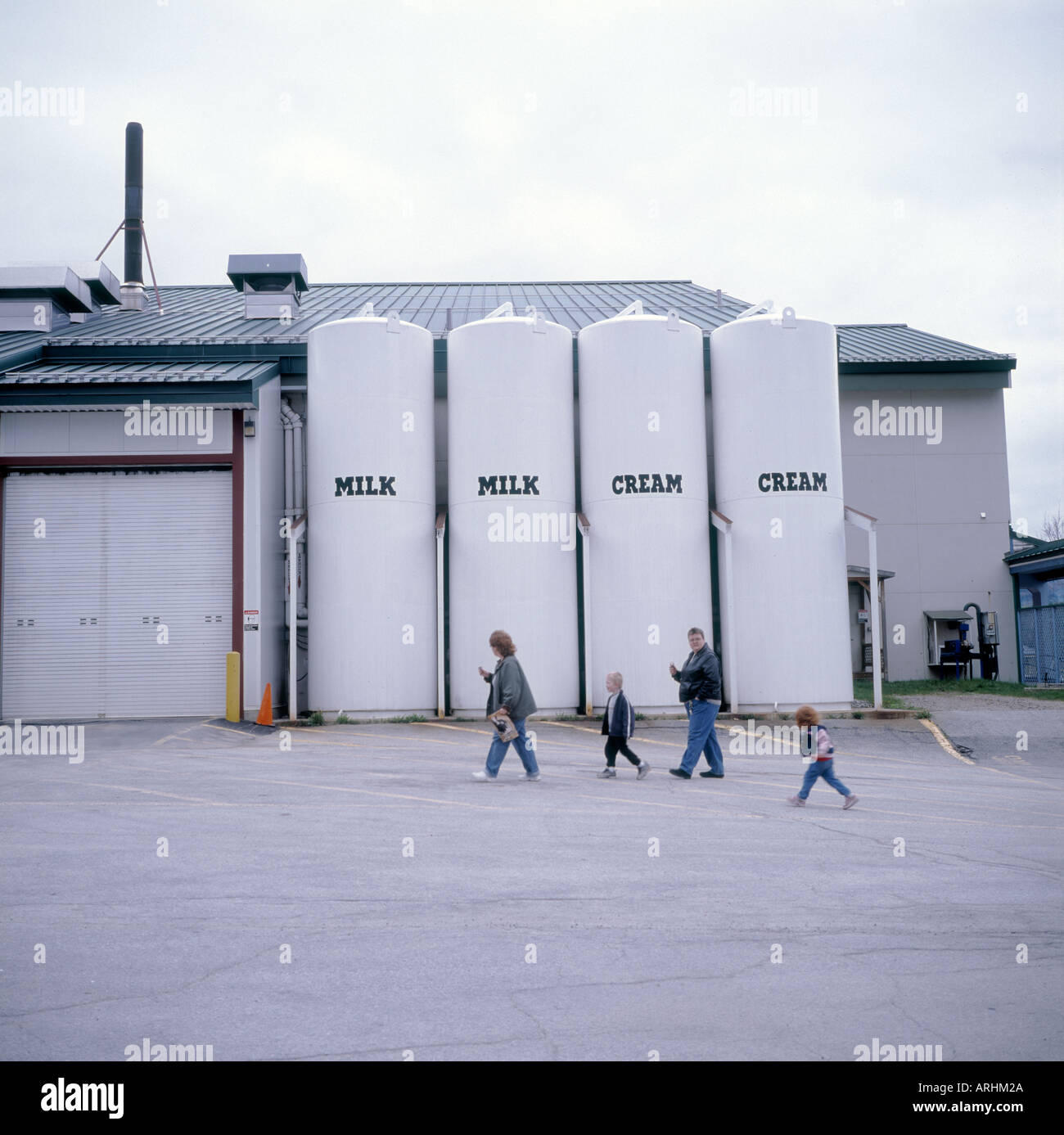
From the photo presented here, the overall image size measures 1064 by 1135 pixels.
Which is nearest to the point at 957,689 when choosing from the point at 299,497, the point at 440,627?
the point at 440,627

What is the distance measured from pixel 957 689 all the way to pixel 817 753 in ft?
57.9

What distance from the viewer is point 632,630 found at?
21344 millimetres

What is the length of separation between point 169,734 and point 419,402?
8219mm

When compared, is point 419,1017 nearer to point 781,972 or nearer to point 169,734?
point 781,972

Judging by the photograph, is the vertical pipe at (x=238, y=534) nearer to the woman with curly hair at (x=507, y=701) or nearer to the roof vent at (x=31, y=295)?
the woman with curly hair at (x=507, y=701)

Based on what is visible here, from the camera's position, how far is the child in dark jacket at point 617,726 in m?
13.2

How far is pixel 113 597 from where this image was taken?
2091 centimetres

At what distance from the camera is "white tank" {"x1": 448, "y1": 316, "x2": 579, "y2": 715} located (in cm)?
2117

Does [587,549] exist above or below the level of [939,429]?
below

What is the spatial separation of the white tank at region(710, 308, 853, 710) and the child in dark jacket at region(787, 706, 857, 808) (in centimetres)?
1018

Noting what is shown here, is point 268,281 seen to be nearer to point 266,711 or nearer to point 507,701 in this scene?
point 266,711

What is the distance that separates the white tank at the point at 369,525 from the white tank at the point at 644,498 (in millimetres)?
3406

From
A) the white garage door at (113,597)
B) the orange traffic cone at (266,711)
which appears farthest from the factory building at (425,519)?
the orange traffic cone at (266,711)
